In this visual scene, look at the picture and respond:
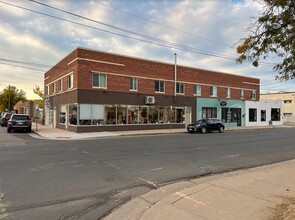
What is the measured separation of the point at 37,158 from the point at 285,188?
8.87 meters

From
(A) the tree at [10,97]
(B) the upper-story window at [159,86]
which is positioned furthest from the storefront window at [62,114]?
(A) the tree at [10,97]

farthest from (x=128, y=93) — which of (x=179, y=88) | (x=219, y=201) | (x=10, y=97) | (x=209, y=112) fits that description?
(x=10, y=97)

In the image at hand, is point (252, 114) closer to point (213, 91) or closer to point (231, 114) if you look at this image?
point (231, 114)

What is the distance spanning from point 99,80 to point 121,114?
4205 mm

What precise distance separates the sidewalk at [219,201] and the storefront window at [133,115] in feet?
71.9

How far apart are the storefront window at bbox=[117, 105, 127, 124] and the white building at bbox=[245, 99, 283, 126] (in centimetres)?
2148

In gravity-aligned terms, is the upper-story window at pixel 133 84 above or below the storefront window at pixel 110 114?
above

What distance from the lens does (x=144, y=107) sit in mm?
30297

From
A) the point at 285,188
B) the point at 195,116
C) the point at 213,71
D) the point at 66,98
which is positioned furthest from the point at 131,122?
the point at 285,188

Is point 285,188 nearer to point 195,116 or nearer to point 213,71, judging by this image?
point 195,116

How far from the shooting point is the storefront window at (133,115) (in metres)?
29.3

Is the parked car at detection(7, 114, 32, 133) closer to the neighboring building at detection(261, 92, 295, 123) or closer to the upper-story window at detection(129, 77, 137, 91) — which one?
the upper-story window at detection(129, 77, 137, 91)

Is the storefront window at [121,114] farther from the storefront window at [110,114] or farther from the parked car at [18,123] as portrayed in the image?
the parked car at [18,123]

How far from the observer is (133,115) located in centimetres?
2955
